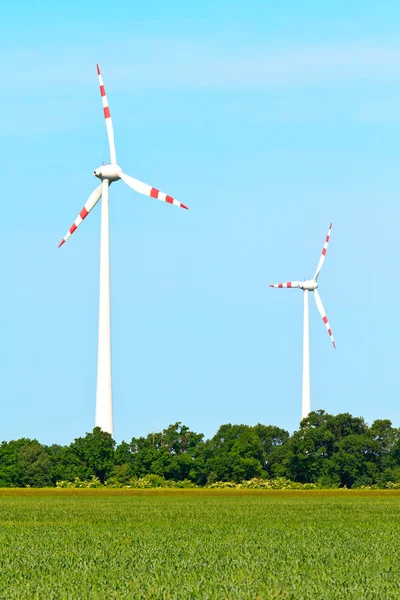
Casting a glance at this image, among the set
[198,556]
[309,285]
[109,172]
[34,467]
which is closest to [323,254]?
[309,285]

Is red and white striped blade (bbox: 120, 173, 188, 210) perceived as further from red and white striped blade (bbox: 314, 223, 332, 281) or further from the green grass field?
the green grass field

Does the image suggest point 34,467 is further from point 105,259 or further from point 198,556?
point 198,556

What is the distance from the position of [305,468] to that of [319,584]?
127 m

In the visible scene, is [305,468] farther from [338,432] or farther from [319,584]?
[319,584]

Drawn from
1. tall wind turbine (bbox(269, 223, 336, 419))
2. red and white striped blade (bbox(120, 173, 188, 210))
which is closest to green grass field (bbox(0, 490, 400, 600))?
red and white striped blade (bbox(120, 173, 188, 210))

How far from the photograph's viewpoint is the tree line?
151750 millimetres

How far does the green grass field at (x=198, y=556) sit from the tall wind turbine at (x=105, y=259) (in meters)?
50.3

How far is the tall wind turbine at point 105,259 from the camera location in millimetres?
111562

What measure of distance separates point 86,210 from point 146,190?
34.6 feet

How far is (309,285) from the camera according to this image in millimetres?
151625

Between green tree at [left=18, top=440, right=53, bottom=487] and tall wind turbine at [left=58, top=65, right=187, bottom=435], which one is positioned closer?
tall wind turbine at [left=58, top=65, right=187, bottom=435]

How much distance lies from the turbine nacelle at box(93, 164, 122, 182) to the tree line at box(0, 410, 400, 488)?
131 ft

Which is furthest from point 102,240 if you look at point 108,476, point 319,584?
point 319,584

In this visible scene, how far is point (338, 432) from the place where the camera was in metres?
161
